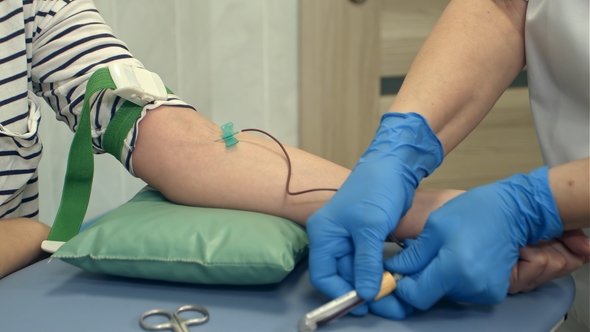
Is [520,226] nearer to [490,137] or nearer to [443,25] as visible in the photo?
[443,25]

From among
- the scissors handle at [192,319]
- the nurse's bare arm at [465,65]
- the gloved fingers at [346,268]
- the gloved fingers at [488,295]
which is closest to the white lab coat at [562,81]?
the nurse's bare arm at [465,65]

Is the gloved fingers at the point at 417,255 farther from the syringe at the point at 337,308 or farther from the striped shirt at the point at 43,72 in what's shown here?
the striped shirt at the point at 43,72

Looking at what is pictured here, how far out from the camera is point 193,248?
617mm

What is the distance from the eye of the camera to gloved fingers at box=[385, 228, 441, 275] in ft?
1.89

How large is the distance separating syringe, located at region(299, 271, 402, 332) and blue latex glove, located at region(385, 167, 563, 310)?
0.5 inches

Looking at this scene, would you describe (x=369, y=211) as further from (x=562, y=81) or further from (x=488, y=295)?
(x=562, y=81)

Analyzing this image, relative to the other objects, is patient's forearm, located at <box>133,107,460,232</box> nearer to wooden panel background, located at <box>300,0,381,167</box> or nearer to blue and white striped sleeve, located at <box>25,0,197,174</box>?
blue and white striped sleeve, located at <box>25,0,197,174</box>

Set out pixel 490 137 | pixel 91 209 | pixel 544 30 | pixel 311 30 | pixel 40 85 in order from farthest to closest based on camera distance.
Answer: pixel 490 137, pixel 311 30, pixel 91 209, pixel 40 85, pixel 544 30

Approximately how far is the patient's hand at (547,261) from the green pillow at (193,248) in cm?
27

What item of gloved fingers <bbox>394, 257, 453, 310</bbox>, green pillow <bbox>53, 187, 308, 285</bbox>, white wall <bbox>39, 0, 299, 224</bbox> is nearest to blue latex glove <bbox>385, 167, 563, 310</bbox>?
gloved fingers <bbox>394, 257, 453, 310</bbox>

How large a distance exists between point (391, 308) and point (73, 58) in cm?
63

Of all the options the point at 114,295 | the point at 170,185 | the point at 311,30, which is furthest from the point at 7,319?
the point at 311,30

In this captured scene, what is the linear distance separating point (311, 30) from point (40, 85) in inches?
47.4

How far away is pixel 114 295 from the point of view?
0.62 m
